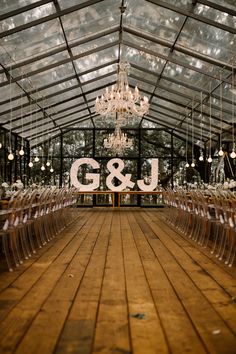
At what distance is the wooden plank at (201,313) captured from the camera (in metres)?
2.86

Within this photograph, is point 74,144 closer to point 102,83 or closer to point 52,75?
point 102,83

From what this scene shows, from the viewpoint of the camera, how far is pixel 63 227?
1101 cm

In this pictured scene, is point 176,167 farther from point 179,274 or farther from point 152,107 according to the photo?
point 179,274

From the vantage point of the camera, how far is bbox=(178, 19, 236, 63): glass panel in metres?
9.61

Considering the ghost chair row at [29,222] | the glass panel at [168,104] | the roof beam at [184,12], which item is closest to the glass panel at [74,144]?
the glass panel at [168,104]

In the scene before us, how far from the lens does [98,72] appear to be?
1460 centimetres

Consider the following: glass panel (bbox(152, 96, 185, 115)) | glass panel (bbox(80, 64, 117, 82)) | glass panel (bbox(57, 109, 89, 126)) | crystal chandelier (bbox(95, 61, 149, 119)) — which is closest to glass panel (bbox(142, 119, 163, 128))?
glass panel (bbox(57, 109, 89, 126))

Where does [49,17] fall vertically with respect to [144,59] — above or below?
below

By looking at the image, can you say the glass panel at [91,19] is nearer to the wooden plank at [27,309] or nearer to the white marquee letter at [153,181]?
the wooden plank at [27,309]

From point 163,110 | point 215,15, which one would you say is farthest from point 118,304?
point 163,110

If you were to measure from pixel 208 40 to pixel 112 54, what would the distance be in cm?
402

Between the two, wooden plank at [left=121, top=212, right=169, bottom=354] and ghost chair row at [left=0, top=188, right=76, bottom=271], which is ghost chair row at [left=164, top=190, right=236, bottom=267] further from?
ghost chair row at [left=0, top=188, right=76, bottom=271]

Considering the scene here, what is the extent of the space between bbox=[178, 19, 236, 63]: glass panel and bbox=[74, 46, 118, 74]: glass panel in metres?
2.81

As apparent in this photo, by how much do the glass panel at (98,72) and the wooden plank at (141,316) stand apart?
32.1ft
